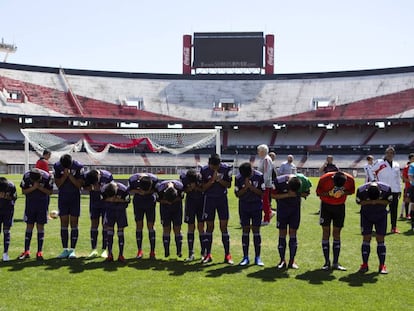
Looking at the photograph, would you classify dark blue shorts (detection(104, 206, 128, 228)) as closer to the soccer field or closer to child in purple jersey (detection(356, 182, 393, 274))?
the soccer field

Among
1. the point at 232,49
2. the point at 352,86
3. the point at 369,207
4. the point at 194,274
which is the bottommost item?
the point at 194,274

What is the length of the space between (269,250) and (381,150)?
43159 mm

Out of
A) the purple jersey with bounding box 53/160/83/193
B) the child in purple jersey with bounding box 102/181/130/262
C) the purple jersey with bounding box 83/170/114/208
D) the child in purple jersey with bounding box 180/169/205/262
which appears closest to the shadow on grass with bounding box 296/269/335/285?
the child in purple jersey with bounding box 180/169/205/262

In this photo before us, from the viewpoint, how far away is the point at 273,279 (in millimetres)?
7879

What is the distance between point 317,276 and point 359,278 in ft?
2.31

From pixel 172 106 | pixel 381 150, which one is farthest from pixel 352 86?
pixel 172 106

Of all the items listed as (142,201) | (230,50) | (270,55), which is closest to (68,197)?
(142,201)

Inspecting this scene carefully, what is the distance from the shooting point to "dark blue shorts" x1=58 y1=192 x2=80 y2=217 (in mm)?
9539

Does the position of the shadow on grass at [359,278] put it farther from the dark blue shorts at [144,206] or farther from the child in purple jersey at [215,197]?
the dark blue shorts at [144,206]

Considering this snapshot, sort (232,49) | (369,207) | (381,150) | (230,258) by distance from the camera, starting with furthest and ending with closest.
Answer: (232,49), (381,150), (230,258), (369,207)

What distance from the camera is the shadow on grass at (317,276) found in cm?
775

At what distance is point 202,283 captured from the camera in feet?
24.9

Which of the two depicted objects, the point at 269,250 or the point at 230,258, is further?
the point at 269,250

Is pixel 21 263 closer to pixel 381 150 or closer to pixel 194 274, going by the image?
pixel 194 274
